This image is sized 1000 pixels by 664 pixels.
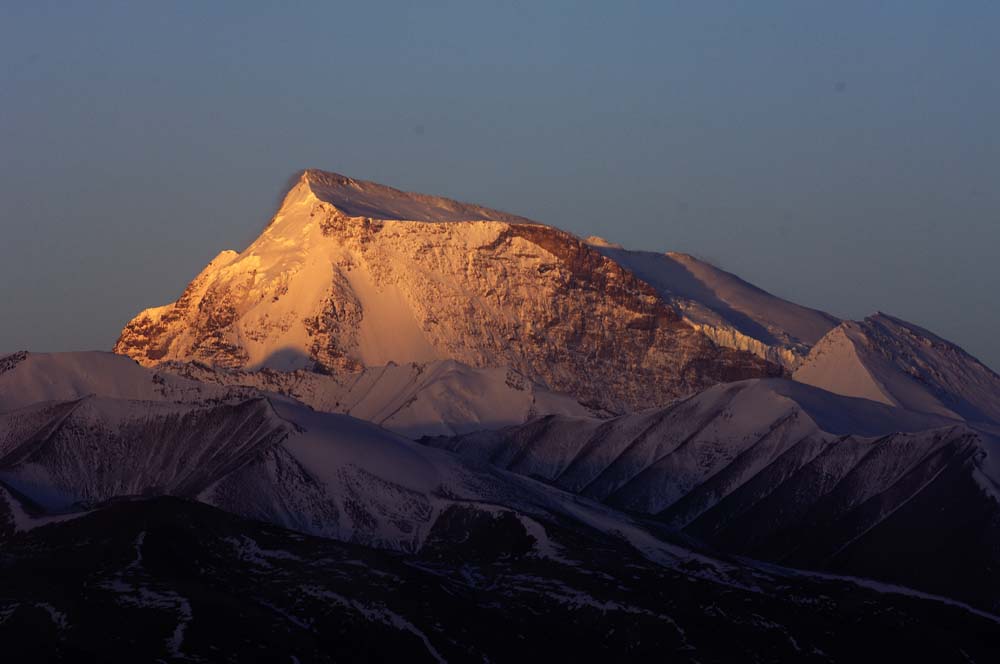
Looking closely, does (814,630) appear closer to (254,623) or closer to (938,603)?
(938,603)

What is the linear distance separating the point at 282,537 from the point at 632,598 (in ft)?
83.5

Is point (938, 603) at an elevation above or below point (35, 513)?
above

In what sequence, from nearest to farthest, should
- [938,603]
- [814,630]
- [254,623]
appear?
[254,623] → [814,630] → [938,603]

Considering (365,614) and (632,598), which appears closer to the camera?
(365,614)

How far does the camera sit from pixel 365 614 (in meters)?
160

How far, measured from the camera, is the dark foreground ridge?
496 feet

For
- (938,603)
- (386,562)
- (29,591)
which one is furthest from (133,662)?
(938,603)

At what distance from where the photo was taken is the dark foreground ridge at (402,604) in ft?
496

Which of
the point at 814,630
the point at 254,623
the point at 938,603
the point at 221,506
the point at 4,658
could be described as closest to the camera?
the point at 4,658

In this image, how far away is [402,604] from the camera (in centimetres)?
16125

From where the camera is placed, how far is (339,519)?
197 metres

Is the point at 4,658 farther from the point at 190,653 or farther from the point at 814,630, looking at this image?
the point at 814,630

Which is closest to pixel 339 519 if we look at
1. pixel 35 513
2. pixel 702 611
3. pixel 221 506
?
pixel 221 506

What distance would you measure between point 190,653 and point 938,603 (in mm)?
59811
